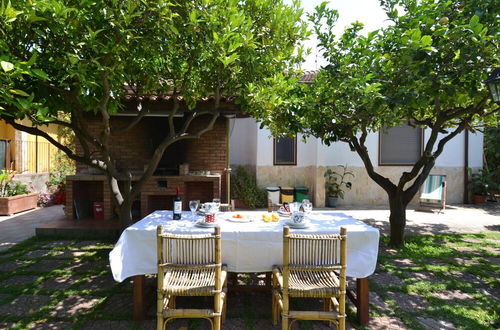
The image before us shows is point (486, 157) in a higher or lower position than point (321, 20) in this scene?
lower

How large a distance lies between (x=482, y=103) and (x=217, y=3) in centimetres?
397

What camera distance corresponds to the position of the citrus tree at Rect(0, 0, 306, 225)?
8.23ft

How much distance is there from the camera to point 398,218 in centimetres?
543

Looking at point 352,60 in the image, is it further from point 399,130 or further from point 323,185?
point 399,130

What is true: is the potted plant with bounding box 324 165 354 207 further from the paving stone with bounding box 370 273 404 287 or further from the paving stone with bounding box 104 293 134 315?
the paving stone with bounding box 104 293 134 315

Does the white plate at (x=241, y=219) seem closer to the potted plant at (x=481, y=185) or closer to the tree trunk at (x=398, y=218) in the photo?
the tree trunk at (x=398, y=218)

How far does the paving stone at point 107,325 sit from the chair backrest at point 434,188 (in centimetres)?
846

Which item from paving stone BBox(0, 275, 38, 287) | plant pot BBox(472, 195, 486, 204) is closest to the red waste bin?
paving stone BBox(0, 275, 38, 287)

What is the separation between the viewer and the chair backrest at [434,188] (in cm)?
862

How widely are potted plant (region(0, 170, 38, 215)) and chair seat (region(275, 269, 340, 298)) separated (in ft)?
27.5

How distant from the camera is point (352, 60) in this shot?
166 inches

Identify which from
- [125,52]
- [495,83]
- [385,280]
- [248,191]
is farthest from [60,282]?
[248,191]

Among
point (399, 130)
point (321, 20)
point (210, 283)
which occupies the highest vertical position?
point (321, 20)

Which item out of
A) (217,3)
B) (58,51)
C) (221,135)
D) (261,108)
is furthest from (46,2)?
(221,135)
